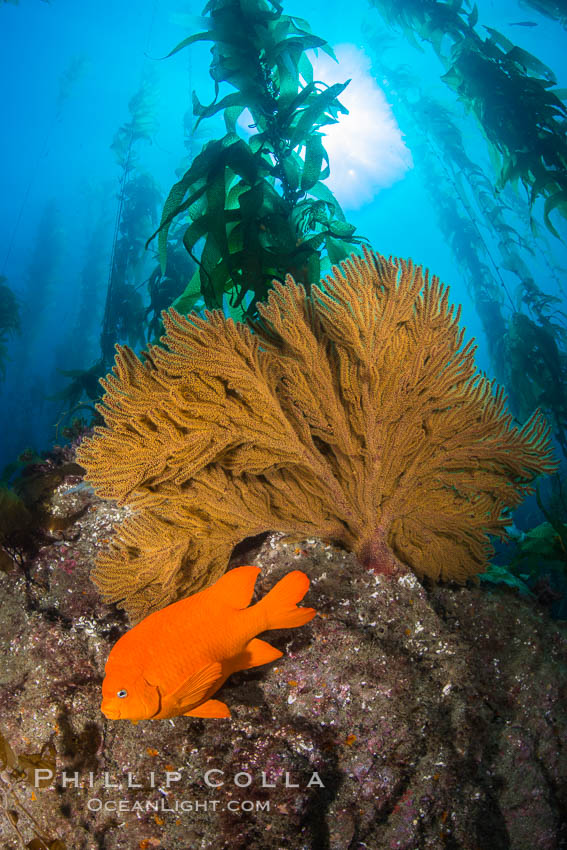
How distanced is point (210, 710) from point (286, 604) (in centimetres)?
49

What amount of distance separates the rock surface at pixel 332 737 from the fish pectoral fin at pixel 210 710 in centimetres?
49

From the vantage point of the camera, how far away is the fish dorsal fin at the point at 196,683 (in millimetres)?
1324

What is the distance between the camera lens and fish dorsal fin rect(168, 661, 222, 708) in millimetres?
1324

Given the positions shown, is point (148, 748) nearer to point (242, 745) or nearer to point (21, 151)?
point (242, 745)

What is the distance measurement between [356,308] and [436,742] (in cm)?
223

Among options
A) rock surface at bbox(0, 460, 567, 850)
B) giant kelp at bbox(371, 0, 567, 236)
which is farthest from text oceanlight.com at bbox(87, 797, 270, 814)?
giant kelp at bbox(371, 0, 567, 236)

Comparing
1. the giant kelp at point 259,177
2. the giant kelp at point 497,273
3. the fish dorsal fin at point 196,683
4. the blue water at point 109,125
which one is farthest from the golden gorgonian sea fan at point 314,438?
the blue water at point 109,125

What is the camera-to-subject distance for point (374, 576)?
234cm

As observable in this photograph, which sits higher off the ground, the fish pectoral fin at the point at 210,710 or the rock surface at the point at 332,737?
the fish pectoral fin at the point at 210,710

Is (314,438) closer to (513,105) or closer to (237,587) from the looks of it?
(237,587)

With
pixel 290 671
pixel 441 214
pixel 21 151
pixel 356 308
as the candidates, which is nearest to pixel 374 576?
pixel 290 671

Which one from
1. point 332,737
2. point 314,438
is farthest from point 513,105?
point 332,737

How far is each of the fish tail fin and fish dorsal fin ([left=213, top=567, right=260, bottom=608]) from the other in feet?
0.24

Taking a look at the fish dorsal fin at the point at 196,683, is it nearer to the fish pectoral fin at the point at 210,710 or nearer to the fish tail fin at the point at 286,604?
the fish pectoral fin at the point at 210,710
